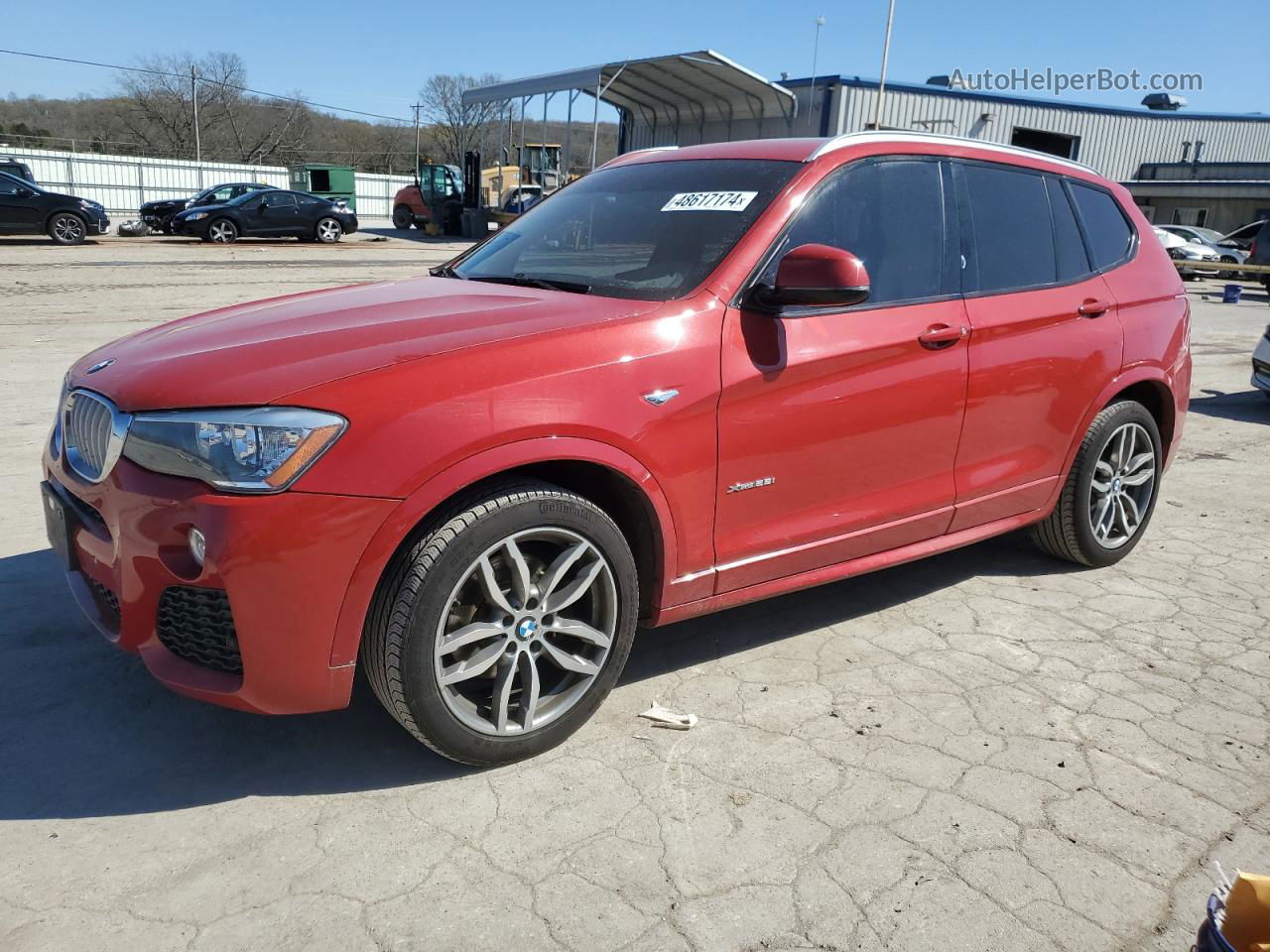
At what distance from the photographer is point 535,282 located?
3438 mm

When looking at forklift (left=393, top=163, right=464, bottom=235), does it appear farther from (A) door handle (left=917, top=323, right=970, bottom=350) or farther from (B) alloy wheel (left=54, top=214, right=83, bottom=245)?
(A) door handle (left=917, top=323, right=970, bottom=350)

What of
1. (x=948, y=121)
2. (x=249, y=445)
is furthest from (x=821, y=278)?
(x=948, y=121)

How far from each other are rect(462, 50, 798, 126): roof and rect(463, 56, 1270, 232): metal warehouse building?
0.04 metres

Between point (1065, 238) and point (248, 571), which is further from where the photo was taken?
point (1065, 238)

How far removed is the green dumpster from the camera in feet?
123

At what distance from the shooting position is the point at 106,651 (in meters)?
3.41

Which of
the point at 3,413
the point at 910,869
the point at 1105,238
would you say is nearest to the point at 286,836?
the point at 910,869

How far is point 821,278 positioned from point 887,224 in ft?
2.59

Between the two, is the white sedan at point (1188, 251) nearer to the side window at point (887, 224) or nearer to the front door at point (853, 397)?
the side window at point (887, 224)

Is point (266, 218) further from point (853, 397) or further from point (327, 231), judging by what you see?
point (853, 397)

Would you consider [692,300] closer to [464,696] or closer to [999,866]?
[464,696]

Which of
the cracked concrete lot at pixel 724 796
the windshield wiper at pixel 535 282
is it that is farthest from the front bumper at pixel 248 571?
the windshield wiper at pixel 535 282

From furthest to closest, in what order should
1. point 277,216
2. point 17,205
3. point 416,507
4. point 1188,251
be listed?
point 1188,251 < point 277,216 < point 17,205 < point 416,507

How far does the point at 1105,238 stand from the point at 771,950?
3551 millimetres
